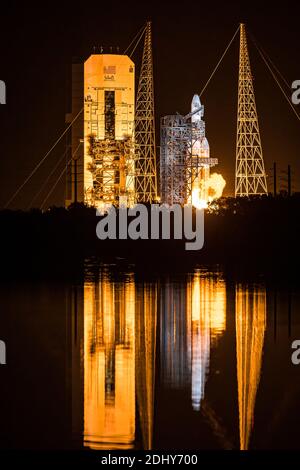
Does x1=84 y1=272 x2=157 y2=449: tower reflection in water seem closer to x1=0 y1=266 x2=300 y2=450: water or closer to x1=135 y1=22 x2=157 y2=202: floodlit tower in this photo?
x1=0 y1=266 x2=300 y2=450: water

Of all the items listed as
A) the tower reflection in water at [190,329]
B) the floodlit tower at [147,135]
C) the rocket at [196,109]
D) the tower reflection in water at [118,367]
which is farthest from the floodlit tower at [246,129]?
the tower reflection in water at [118,367]

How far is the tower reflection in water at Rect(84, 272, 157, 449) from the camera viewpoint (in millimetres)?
10258

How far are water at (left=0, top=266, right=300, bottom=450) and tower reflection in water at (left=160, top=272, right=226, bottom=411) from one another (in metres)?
0.02

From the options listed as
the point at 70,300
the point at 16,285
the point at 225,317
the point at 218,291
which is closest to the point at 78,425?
the point at 225,317

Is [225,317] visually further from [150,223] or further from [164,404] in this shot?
[150,223]

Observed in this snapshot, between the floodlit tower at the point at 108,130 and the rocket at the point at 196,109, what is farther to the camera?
the rocket at the point at 196,109

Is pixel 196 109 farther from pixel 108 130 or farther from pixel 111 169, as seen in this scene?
pixel 111 169

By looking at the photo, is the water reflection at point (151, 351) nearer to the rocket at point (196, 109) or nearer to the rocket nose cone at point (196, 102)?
the rocket at point (196, 109)

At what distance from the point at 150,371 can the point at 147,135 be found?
5017cm

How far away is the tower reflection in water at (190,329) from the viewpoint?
1267 centimetres

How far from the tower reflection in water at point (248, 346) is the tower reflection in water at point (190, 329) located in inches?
14.4

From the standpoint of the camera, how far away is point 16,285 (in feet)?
80.5

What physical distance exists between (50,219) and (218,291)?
2468cm

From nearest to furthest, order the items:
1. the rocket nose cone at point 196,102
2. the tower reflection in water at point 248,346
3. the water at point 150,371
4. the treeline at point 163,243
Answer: the water at point 150,371 → the tower reflection in water at point 248,346 → the treeline at point 163,243 → the rocket nose cone at point 196,102
